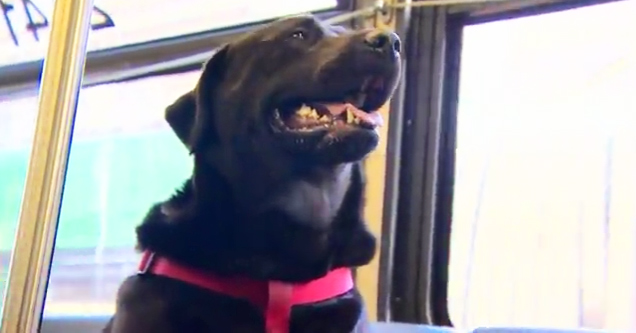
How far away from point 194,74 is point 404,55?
0.54m

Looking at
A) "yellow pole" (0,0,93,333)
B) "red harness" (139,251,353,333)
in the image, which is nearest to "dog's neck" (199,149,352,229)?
"red harness" (139,251,353,333)

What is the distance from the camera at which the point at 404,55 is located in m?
1.96

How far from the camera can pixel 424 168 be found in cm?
194

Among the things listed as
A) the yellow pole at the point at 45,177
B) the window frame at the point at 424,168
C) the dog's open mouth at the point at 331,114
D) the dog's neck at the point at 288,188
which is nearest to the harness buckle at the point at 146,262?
the dog's neck at the point at 288,188

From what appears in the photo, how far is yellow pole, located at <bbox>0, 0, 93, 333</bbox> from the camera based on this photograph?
84cm

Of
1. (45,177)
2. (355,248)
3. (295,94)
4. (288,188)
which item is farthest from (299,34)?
(45,177)

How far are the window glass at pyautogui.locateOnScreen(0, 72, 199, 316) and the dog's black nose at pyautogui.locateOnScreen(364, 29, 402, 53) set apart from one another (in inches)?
38.6

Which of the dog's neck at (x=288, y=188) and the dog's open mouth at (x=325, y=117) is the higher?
the dog's open mouth at (x=325, y=117)

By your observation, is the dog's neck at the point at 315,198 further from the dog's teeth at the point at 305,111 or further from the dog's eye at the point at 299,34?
the dog's eye at the point at 299,34

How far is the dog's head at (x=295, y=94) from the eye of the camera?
1248 millimetres

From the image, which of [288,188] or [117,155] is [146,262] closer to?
[288,188]

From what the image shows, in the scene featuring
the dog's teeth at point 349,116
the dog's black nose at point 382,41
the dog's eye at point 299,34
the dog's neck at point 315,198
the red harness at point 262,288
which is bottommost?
the red harness at point 262,288

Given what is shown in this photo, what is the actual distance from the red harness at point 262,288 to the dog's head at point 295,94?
181 millimetres

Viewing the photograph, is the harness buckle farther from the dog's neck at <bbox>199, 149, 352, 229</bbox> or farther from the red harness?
the dog's neck at <bbox>199, 149, 352, 229</bbox>
